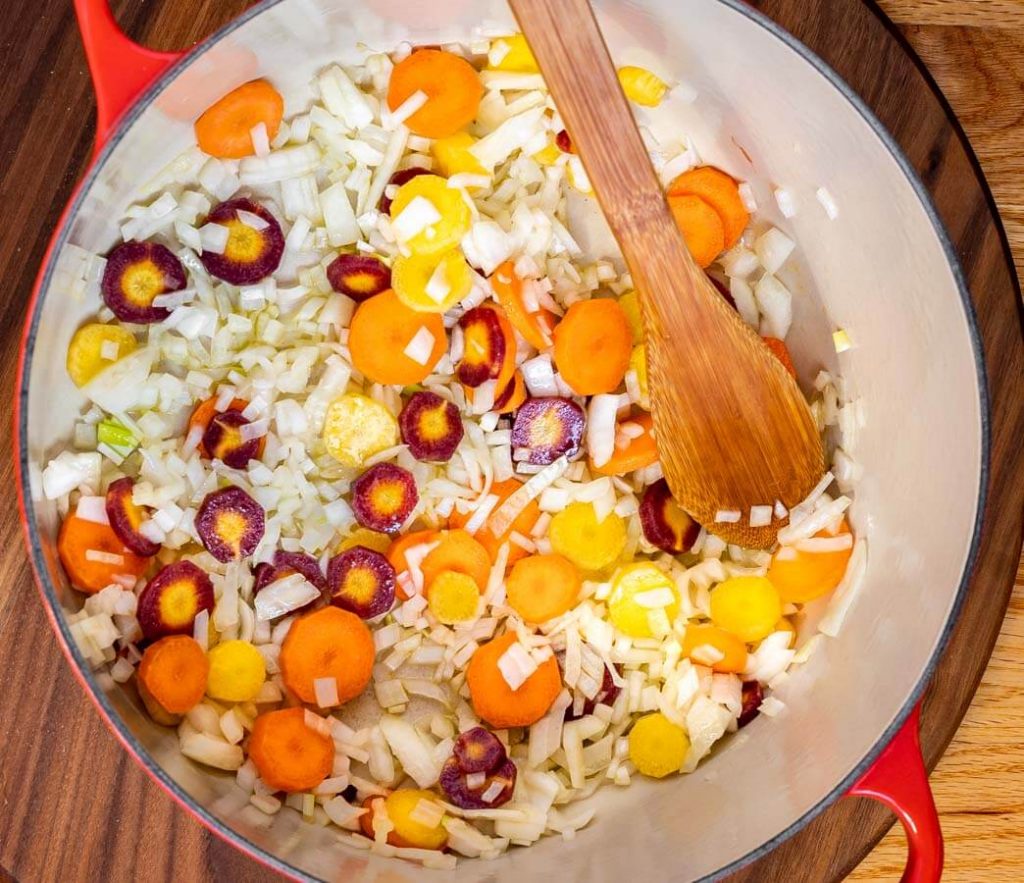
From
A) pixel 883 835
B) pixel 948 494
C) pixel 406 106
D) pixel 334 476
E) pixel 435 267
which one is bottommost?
pixel 883 835

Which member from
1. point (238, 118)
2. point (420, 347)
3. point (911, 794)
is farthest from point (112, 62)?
point (911, 794)

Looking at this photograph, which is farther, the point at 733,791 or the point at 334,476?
the point at 334,476

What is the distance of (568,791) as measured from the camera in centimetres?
150

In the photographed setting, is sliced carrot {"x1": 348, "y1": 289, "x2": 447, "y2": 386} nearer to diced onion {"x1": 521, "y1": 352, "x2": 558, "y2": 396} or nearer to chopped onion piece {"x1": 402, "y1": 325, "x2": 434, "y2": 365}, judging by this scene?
chopped onion piece {"x1": 402, "y1": 325, "x2": 434, "y2": 365}

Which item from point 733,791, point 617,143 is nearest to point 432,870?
point 733,791

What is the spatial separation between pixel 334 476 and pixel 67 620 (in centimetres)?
41

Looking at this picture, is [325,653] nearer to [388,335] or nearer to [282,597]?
[282,597]

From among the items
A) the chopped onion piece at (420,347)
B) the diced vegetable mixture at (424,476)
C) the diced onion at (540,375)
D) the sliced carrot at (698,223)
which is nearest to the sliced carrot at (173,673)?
the diced vegetable mixture at (424,476)

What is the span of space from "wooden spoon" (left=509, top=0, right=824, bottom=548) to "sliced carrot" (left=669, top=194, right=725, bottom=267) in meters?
0.14

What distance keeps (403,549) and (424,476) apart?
0.11 m

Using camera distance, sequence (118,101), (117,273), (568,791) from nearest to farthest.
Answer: (118,101) → (117,273) → (568,791)

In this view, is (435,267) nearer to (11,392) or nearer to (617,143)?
(617,143)

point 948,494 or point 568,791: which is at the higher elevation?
point 948,494

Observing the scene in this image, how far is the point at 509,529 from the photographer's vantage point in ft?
5.16
